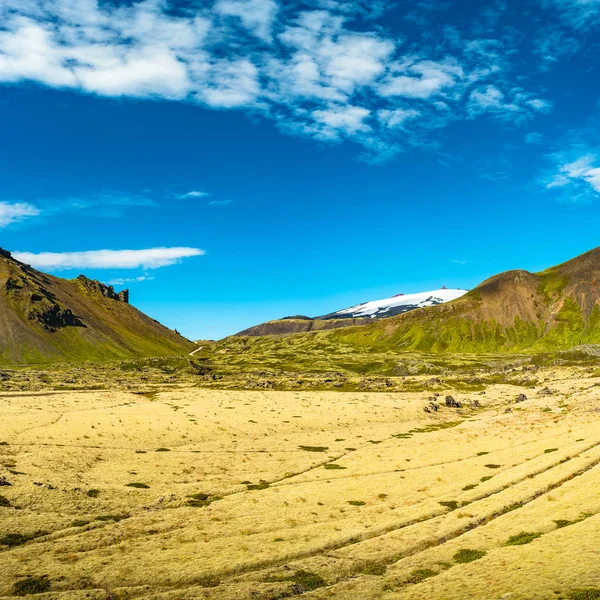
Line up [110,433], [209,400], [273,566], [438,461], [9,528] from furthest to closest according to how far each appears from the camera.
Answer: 1. [209,400]
2. [110,433]
3. [438,461]
4. [9,528]
5. [273,566]

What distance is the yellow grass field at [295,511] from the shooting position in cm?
3039

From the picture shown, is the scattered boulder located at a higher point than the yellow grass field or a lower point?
lower

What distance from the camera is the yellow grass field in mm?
30391

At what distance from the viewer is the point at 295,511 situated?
151 feet

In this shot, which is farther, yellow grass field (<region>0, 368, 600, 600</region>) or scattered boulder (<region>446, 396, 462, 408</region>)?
scattered boulder (<region>446, 396, 462, 408</region>)

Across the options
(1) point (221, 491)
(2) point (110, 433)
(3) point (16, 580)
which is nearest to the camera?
(3) point (16, 580)

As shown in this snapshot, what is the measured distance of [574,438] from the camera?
69625 millimetres

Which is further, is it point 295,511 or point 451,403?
point 451,403

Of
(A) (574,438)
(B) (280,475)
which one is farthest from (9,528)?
(A) (574,438)

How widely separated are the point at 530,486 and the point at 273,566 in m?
28.8

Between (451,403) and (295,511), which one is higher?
(295,511)

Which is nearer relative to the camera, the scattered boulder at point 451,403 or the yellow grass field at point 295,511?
the yellow grass field at point 295,511

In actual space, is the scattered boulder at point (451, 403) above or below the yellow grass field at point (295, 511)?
below

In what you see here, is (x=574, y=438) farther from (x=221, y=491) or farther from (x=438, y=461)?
(x=221, y=491)
